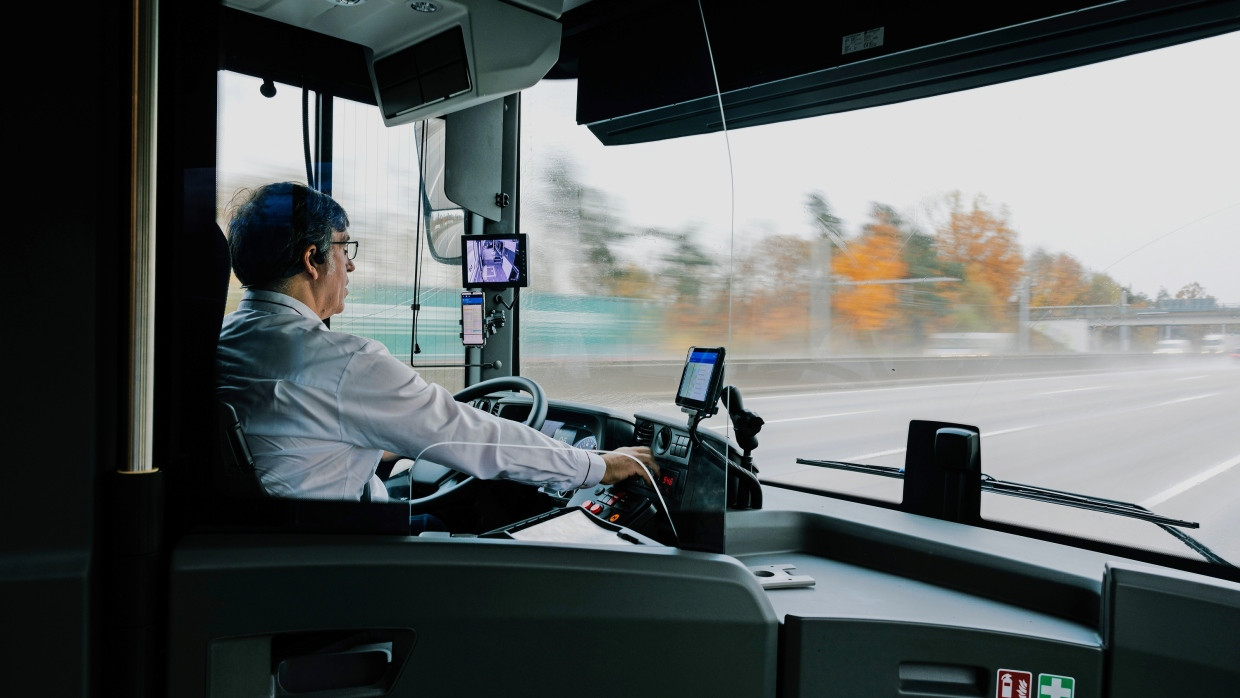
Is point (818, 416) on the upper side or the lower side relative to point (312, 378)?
lower

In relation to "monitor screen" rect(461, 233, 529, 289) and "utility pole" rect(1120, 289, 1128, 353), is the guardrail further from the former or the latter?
"monitor screen" rect(461, 233, 529, 289)

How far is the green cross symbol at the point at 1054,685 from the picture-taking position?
1.49 metres

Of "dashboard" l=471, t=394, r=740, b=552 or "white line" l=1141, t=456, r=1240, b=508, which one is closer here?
"dashboard" l=471, t=394, r=740, b=552

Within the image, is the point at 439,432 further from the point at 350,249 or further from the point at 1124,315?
the point at 1124,315

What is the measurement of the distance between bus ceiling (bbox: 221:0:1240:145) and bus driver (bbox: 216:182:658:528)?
0.84 feet

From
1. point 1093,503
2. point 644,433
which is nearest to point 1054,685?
point 1093,503

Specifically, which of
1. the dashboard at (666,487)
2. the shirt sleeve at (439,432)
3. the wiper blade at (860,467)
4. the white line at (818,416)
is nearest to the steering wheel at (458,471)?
the shirt sleeve at (439,432)

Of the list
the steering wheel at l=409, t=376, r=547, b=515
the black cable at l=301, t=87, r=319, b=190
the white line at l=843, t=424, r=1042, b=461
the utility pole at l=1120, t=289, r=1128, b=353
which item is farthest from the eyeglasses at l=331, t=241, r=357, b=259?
the utility pole at l=1120, t=289, r=1128, b=353

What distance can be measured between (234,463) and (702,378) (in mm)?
811

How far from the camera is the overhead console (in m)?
1.41

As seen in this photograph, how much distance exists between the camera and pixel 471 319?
5.61 feet

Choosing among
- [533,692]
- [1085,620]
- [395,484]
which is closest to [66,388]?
[395,484]

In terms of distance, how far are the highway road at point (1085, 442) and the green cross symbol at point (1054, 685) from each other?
18.6 inches

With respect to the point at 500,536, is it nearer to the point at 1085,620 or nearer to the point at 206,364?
the point at 206,364
